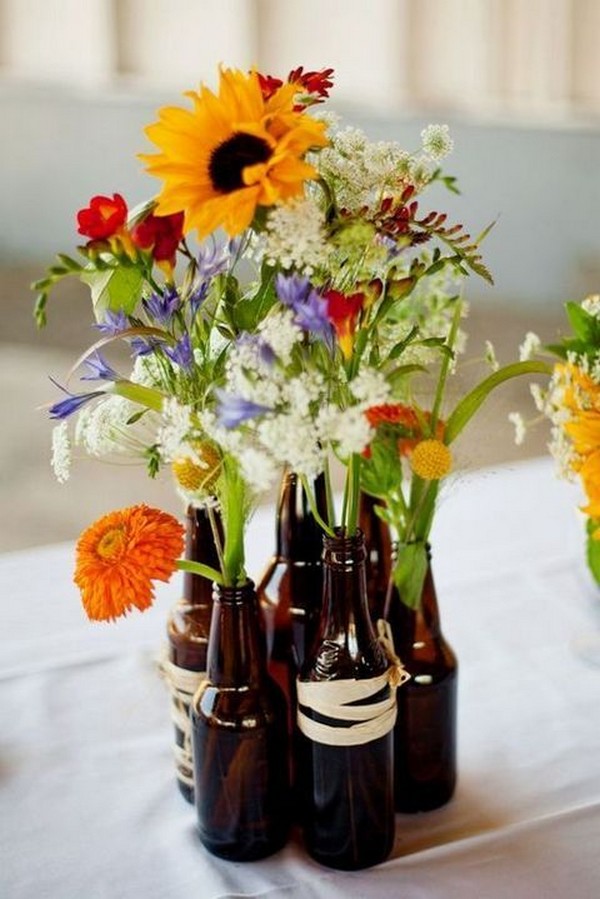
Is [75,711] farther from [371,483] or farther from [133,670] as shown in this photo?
[371,483]

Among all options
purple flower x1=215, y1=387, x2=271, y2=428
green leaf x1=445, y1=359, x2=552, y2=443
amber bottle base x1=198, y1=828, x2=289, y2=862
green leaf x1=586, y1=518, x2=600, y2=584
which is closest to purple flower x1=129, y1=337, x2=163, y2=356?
purple flower x1=215, y1=387, x2=271, y2=428

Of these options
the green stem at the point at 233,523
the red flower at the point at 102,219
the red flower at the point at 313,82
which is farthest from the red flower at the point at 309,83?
the green stem at the point at 233,523

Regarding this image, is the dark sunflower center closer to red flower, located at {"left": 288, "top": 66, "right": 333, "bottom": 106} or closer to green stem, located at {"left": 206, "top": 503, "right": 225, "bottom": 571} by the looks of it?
red flower, located at {"left": 288, "top": 66, "right": 333, "bottom": 106}

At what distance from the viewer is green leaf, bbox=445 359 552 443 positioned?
865 mm

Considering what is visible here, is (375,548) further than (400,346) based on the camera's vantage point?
Yes

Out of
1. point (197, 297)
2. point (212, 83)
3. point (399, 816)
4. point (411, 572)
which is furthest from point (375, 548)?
point (212, 83)

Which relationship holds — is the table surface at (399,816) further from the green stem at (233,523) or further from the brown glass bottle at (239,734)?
the green stem at (233,523)

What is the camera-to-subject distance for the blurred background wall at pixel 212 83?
345 centimetres

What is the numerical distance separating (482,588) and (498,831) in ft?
1.31

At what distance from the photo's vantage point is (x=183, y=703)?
0.94 m

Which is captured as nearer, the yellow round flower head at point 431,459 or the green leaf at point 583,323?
the yellow round flower head at point 431,459

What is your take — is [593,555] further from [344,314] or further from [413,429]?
[344,314]

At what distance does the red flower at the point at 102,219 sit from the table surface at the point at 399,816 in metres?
0.32

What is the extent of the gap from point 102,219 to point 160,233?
34 mm
